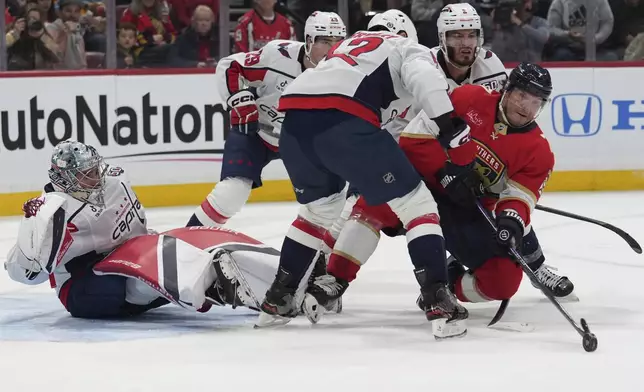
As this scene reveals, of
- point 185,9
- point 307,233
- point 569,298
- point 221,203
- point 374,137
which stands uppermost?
point 185,9

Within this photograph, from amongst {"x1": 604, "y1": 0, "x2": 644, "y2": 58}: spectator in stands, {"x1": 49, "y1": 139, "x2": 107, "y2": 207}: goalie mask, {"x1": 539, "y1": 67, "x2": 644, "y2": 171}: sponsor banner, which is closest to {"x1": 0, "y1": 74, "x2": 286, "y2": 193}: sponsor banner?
{"x1": 539, "y1": 67, "x2": 644, "y2": 171}: sponsor banner

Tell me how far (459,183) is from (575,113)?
380 centimetres

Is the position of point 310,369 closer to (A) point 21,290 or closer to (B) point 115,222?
(B) point 115,222

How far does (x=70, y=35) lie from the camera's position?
692 centimetres

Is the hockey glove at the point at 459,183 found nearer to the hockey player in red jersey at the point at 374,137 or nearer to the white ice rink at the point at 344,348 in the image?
the hockey player in red jersey at the point at 374,137

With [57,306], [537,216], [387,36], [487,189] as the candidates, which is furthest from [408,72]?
[537,216]

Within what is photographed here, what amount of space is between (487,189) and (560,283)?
0.46m

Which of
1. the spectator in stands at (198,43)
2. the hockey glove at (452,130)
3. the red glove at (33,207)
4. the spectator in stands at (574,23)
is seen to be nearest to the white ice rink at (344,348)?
the red glove at (33,207)

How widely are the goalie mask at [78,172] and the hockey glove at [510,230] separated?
4.23 feet

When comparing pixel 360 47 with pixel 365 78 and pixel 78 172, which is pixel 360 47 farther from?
pixel 78 172

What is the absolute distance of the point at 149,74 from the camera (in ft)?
23.0

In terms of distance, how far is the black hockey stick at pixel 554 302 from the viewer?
3.42m

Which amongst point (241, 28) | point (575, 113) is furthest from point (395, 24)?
point (575, 113)

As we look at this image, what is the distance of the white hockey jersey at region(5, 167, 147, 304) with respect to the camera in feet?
12.3
